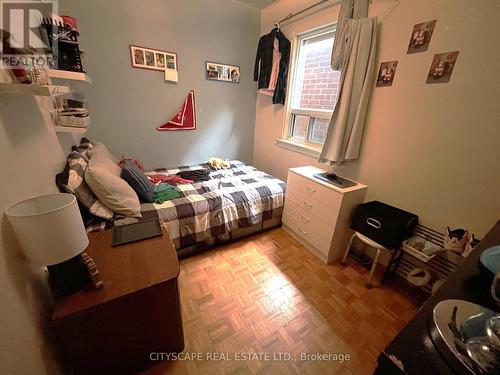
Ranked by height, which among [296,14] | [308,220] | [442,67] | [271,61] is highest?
[296,14]

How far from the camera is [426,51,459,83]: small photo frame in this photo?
4.38 feet

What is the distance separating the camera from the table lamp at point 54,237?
0.66 metres

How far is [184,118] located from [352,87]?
2.03 meters

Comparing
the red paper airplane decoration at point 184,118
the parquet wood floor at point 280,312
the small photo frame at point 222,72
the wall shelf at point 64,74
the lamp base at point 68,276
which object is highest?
the small photo frame at point 222,72

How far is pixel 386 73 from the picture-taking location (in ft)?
5.44

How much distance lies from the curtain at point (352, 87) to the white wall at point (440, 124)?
0.10 meters

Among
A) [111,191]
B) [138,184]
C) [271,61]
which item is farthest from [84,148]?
[271,61]

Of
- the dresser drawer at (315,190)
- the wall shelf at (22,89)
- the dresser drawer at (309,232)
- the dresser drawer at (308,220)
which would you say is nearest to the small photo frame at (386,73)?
the dresser drawer at (315,190)

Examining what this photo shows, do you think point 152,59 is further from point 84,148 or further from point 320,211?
point 320,211

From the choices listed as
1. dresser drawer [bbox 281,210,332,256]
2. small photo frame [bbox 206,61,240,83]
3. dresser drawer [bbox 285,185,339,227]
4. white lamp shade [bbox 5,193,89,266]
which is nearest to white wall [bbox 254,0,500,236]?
dresser drawer [bbox 285,185,339,227]

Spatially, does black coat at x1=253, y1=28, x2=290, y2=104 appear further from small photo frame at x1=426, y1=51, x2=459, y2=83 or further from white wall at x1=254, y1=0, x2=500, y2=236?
small photo frame at x1=426, y1=51, x2=459, y2=83

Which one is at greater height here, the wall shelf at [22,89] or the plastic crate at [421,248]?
the wall shelf at [22,89]

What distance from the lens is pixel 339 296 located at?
1.60 metres

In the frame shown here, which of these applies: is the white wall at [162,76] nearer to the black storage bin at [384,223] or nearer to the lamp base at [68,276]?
the lamp base at [68,276]
